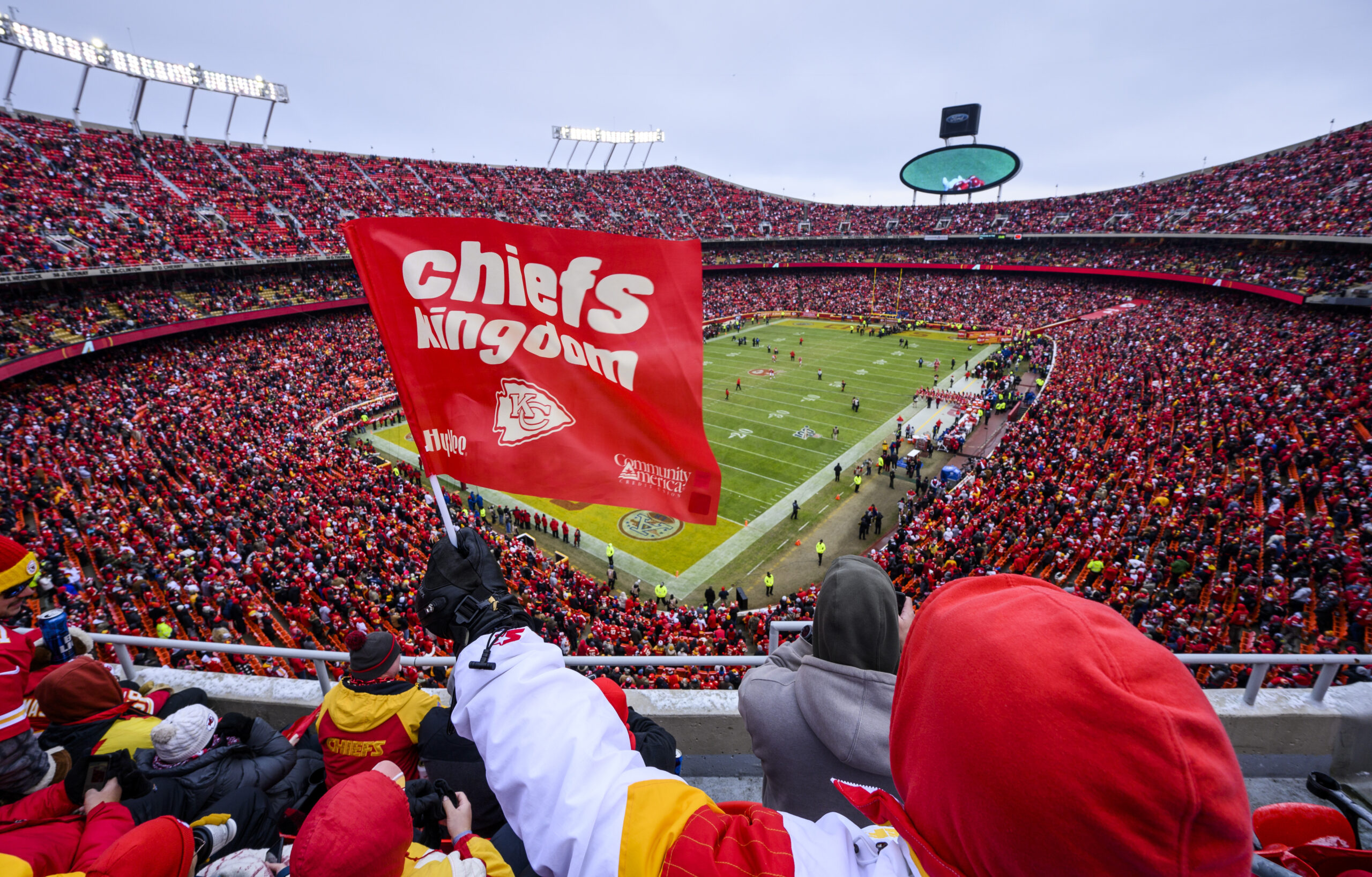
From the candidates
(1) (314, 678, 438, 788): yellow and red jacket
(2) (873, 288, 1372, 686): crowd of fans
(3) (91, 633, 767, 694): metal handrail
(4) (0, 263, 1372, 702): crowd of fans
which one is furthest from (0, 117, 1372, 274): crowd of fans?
(1) (314, 678, 438, 788): yellow and red jacket

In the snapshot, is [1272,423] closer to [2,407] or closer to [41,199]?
[2,407]

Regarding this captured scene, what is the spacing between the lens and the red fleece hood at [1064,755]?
0.78m

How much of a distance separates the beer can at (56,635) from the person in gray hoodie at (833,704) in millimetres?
4919

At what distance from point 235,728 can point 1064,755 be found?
388 centimetres

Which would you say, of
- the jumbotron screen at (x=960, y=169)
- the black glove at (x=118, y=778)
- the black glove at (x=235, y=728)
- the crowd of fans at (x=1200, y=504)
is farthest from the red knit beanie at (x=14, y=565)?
the jumbotron screen at (x=960, y=169)

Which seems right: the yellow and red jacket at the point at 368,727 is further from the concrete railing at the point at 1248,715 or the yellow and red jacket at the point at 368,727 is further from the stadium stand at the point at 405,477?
the concrete railing at the point at 1248,715

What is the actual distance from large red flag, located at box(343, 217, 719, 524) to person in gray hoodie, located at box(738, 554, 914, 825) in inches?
63.1

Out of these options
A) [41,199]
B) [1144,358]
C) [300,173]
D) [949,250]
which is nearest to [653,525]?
[1144,358]

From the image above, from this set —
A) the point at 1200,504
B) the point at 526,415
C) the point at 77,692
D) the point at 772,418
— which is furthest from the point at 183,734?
the point at 772,418

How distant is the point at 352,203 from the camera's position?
50.7 m

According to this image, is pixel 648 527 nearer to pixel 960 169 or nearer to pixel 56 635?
pixel 56 635

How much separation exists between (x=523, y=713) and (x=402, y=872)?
2.89 ft

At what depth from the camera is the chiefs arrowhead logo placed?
408 cm

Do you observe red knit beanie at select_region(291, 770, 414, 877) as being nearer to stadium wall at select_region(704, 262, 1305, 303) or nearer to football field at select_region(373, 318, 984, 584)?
football field at select_region(373, 318, 984, 584)
